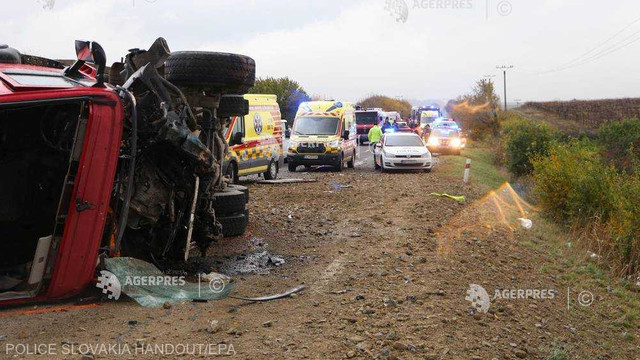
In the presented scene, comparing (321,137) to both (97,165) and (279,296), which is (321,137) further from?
(97,165)

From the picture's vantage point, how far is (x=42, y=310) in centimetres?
486

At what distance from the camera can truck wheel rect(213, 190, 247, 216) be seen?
24.9ft

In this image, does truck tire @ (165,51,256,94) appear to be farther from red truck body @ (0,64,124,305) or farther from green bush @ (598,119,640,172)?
green bush @ (598,119,640,172)

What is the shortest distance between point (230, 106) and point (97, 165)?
2833mm

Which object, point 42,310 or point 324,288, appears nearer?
point 42,310

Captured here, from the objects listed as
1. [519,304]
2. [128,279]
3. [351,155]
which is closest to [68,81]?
[128,279]

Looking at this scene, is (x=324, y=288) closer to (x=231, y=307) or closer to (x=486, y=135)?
(x=231, y=307)

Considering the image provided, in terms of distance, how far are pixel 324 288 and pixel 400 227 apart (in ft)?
12.1

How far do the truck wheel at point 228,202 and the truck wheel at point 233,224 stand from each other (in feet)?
0.24

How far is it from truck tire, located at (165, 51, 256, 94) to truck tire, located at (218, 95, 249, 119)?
17.8 inches

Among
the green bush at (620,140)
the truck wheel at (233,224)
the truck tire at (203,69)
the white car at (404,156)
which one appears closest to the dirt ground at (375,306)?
the truck wheel at (233,224)

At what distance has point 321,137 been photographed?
20.4 metres

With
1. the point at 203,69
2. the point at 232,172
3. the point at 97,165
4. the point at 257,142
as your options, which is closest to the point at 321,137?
the point at 257,142

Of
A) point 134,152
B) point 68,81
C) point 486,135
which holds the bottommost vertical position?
point 486,135
